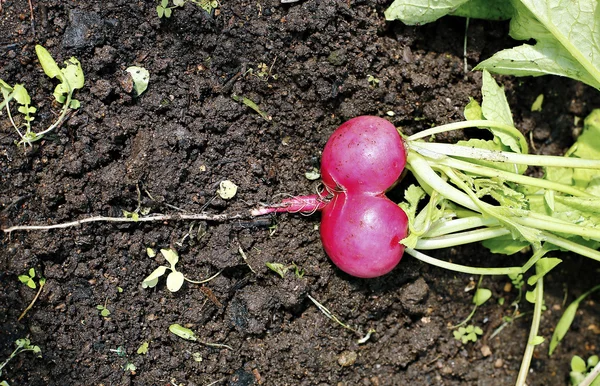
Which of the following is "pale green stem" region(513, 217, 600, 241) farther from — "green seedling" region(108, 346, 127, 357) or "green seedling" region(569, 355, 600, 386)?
"green seedling" region(108, 346, 127, 357)

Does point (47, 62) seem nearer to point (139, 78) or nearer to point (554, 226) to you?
point (139, 78)

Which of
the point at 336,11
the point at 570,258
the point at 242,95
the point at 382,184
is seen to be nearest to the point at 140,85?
the point at 242,95

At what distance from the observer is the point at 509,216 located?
229 centimetres

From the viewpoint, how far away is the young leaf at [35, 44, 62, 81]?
7.22 feet

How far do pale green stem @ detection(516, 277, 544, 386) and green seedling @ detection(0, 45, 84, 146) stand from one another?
2.25 m

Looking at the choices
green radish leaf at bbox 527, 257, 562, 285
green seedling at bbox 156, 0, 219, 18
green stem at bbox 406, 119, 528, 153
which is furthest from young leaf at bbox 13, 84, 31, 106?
green radish leaf at bbox 527, 257, 562, 285

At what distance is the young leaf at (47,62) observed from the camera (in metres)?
2.20

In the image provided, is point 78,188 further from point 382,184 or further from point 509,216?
point 509,216

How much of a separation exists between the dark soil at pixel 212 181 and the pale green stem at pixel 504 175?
0.31 m

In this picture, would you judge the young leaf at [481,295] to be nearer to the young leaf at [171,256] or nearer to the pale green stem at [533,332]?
the pale green stem at [533,332]

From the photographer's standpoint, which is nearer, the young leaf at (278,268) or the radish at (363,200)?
the radish at (363,200)

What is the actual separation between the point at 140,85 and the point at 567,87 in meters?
2.14

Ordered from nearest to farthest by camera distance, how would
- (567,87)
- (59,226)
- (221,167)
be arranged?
1. (59,226)
2. (221,167)
3. (567,87)

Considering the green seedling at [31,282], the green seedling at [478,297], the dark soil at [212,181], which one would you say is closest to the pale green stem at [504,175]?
the dark soil at [212,181]
